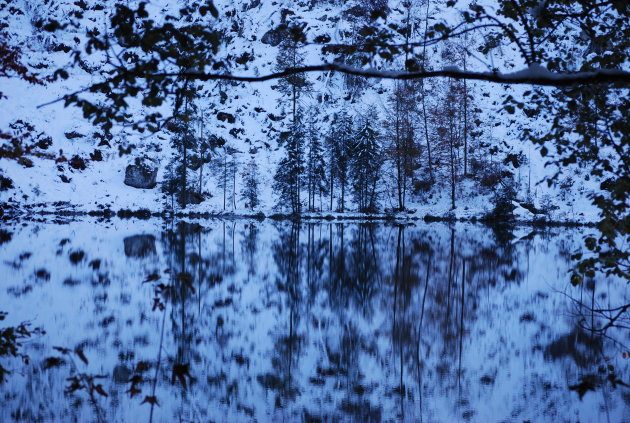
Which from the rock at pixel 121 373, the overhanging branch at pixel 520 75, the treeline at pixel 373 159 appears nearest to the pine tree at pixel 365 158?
the treeline at pixel 373 159

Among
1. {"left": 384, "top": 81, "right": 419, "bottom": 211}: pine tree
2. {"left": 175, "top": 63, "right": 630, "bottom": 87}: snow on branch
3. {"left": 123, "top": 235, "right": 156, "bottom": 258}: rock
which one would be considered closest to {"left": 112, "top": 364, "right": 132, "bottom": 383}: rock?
{"left": 175, "top": 63, "right": 630, "bottom": 87}: snow on branch

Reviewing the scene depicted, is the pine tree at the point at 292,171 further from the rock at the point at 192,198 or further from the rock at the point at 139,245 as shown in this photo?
the rock at the point at 139,245

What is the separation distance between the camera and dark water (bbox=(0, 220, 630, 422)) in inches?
214

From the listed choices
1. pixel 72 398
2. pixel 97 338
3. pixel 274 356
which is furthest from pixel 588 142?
pixel 97 338

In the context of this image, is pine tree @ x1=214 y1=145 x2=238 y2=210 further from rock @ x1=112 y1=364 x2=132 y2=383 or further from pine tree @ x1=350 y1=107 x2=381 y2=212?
rock @ x1=112 y1=364 x2=132 y2=383

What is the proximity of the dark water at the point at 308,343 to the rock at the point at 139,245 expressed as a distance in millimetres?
1355

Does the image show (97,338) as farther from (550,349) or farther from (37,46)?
(37,46)

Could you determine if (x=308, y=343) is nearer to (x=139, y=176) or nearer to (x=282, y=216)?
(x=282, y=216)

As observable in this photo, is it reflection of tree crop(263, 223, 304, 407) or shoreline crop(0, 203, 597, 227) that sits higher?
shoreline crop(0, 203, 597, 227)

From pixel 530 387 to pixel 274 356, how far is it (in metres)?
3.48

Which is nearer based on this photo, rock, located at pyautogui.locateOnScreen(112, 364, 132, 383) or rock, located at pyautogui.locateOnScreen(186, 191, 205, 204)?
rock, located at pyautogui.locateOnScreen(112, 364, 132, 383)

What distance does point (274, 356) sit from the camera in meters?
7.22

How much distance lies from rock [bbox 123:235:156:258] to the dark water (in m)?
1.35

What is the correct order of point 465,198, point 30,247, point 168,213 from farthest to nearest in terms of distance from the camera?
point 168,213
point 465,198
point 30,247
